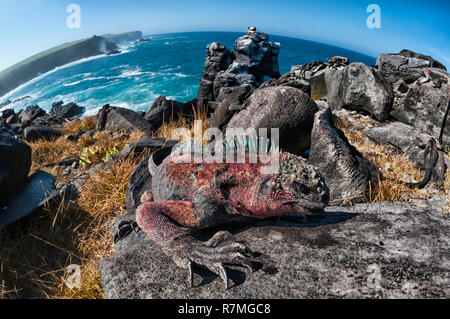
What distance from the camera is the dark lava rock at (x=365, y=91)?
6.81 m

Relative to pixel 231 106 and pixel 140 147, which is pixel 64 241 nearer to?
A: pixel 140 147

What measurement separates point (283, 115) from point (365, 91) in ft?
14.3

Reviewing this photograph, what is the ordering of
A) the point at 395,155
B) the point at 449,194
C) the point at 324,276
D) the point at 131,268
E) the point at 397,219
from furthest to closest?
the point at 395,155 < the point at 449,194 < the point at 397,219 < the point at 131,268 < the point at 324,276

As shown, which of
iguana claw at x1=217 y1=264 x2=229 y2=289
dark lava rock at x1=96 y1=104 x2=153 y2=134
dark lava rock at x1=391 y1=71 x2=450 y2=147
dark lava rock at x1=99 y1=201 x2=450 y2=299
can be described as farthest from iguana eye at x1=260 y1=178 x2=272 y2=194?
dark lava rock at x1=391 y1=71 x2=450 y2=147

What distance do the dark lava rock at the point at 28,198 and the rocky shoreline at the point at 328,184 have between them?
0.02 meters

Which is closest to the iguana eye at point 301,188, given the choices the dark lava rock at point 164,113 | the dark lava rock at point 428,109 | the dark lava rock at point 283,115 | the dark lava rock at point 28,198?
the dark lava rock at point 283,115

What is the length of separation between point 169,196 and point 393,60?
386 inches

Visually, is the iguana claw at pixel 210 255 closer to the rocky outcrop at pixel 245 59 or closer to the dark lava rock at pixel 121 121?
the dark lava rock at pixel 121 121

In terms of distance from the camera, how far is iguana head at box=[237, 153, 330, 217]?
174 centimetres

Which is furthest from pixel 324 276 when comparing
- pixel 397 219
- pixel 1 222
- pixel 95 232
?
pixel 1 222

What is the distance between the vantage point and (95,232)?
3.50 m

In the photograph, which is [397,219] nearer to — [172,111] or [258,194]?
[258,194]

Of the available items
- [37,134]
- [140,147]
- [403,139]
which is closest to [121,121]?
[37,134]

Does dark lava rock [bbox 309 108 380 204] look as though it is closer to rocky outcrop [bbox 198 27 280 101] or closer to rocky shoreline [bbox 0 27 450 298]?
rocky shoreline [bbox 0 27 450 298]
